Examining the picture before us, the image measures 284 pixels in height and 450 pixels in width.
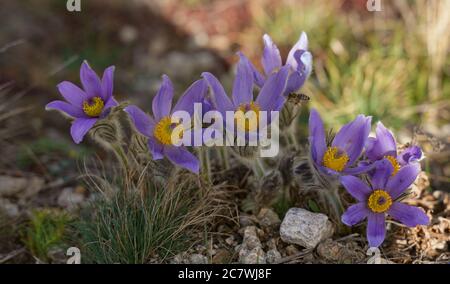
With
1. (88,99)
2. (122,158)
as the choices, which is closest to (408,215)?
(122,158)

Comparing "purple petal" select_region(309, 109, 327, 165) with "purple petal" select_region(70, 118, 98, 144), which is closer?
"purple petal" select_region(70, 118, 98, 144)

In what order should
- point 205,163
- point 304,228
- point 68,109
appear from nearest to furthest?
point 68,109 → point 304,228 → point 205,163

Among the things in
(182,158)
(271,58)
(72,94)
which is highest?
(271,58)

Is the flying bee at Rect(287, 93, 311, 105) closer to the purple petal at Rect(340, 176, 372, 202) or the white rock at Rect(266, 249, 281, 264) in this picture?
the purple petal at Rect(340, 176, 372, 202)

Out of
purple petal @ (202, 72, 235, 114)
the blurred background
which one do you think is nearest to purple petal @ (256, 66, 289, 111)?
purple petal @ (202, 72, 235, 114)

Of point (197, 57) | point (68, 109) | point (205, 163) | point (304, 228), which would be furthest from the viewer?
point (197, 57)

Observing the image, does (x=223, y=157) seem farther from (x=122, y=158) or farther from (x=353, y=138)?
(x=353, y=138)
